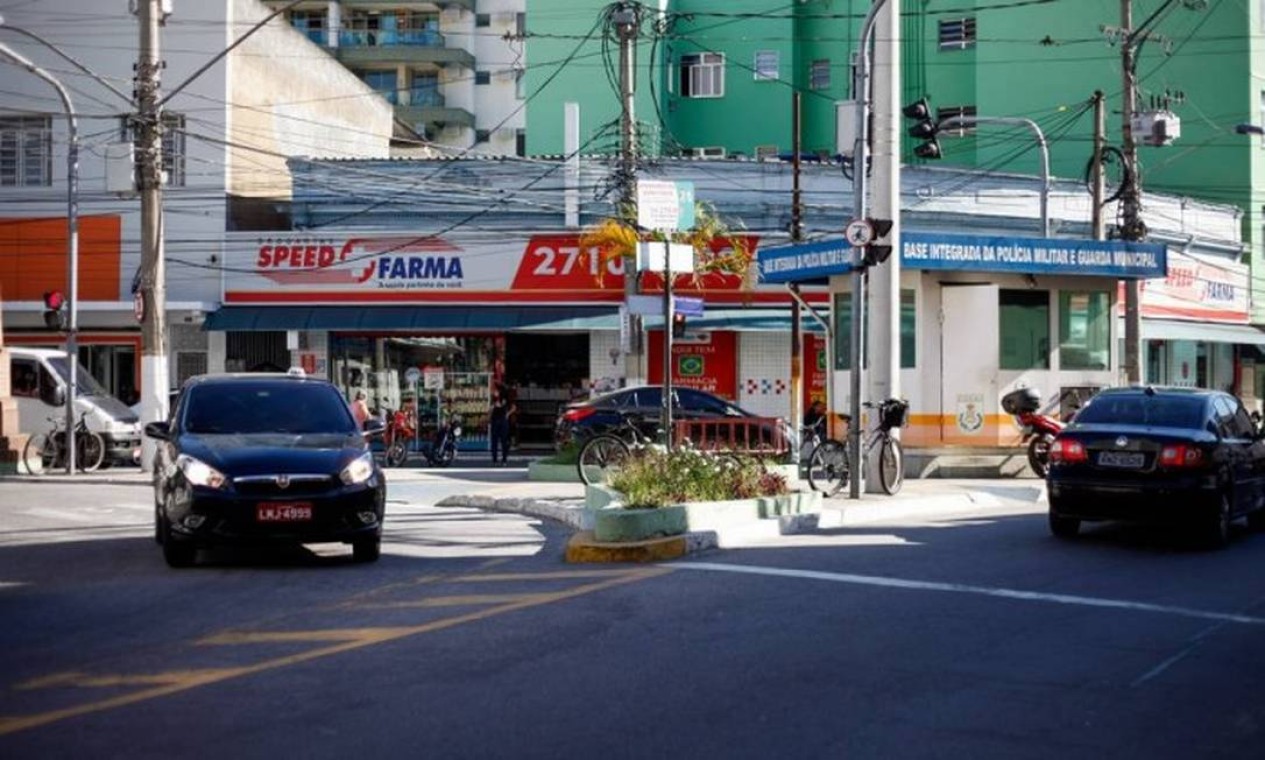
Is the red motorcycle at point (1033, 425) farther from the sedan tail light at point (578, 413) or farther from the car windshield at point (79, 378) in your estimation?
the car windshield at point (79, 378)

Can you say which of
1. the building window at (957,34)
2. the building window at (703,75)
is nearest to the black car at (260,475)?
the building window at (703,75)

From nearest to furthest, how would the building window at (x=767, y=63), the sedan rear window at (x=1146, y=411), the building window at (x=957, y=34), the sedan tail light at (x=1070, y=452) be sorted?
the sedan tail light at (x=1070, y=452) → the sedan rear window at (x=1146, y=411) → the building window at (x=957, y=34) → the building window at (x=767, y=63)

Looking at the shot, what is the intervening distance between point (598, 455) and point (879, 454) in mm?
3964

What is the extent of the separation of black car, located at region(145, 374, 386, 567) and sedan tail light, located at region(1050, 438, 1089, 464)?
651 cm

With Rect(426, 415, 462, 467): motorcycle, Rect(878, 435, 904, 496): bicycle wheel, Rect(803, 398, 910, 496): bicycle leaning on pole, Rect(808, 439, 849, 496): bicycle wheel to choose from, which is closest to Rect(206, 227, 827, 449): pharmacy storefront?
Rect(426, 415, 462, 467): motorcycle

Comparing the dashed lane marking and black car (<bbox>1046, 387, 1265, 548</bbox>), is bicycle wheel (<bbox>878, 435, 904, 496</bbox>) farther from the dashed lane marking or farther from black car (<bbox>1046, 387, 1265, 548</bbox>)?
the dashed lane marking

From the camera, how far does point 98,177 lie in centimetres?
3906

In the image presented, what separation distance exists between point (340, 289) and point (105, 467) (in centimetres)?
965

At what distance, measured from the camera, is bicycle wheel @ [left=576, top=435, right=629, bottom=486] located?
21688mm

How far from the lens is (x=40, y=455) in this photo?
29484 mm

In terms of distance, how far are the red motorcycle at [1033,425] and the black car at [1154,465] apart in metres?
7.17

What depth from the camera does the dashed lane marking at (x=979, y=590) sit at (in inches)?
440

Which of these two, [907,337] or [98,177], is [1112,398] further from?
[98,177]

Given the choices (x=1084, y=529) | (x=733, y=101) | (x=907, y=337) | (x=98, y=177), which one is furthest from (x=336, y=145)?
(x=1084, y=529)
